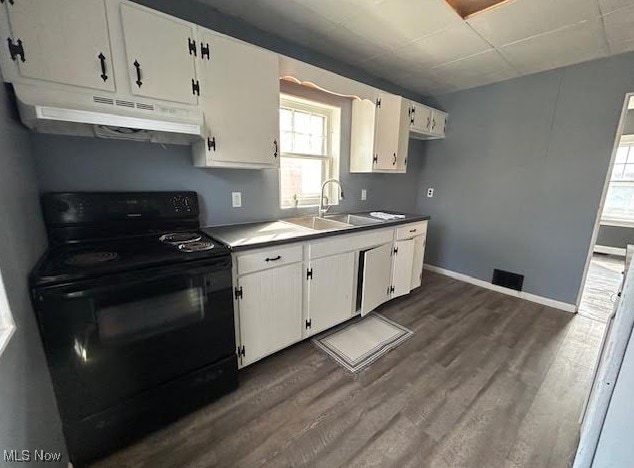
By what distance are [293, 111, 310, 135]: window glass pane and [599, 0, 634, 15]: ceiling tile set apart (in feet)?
6.95

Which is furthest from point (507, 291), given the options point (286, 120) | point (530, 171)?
point (286, 120)

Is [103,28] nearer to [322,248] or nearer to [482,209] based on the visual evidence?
[322,248]

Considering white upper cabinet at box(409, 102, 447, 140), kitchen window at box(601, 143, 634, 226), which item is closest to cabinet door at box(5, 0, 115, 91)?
white upper cabinet at box(409, 102, 447, 140)

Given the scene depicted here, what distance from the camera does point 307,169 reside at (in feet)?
8.77

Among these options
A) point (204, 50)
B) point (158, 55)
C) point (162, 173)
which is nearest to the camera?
point (158, 55)

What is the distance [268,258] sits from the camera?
→ 1702 mm

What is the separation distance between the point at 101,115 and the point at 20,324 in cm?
90

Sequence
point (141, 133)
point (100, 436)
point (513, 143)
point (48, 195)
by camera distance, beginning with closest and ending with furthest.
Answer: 1. point (100, 436)
2. point (48, 195)
3. point (141, 133)
4. point (513, 143)

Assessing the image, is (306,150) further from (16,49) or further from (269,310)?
(16,49)

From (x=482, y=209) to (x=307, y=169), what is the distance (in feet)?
7.53

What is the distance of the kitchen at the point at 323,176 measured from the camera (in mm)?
1157

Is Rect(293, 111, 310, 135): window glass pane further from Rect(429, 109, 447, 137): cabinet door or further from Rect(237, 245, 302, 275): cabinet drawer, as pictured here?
Rect(429, 109, 447, 137): cabinet door

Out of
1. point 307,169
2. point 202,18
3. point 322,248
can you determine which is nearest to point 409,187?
point 307,169

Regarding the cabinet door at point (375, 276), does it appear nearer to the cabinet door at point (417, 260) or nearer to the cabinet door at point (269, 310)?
the cabinet door at point (417, 260)
